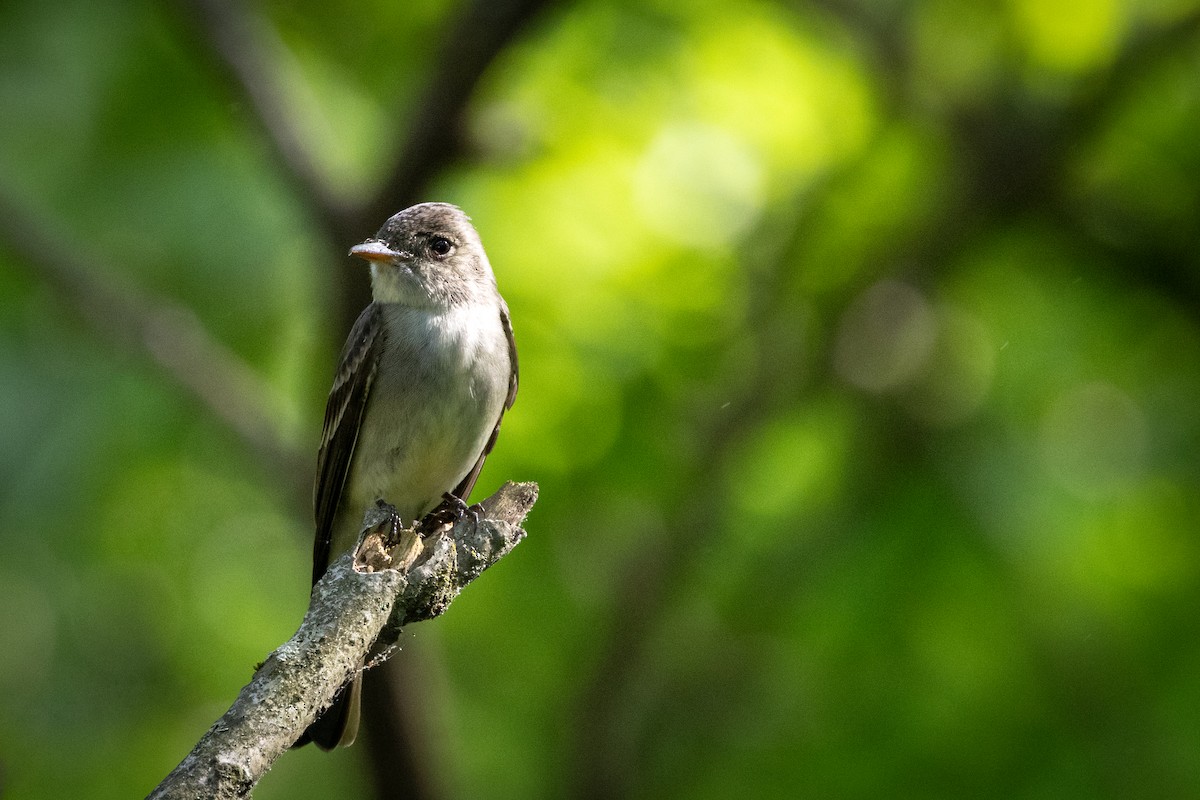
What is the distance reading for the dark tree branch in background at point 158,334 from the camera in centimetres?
702

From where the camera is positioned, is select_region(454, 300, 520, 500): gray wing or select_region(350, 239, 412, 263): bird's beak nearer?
select_region(350, 239, 412, 263): bird's beak

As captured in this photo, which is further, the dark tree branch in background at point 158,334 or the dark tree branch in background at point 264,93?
the dark tree branch in background at point 158,334

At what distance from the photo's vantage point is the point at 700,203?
25.2 ft

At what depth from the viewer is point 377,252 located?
4805 millimetres

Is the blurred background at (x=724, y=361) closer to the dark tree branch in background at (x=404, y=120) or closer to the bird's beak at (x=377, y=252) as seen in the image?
the dark tree branch in background at (x=404, y=120)

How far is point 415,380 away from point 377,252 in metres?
0.45

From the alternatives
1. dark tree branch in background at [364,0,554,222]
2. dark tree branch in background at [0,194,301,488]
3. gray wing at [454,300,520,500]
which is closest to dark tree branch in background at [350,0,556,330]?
dark tree branch in background at [364,0,554,222]

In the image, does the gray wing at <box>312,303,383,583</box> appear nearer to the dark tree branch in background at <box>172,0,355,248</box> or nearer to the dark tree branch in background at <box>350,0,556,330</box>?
the dark tree branch in background at <box>350,0,556,330</box>

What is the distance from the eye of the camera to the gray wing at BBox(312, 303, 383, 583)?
501 cm

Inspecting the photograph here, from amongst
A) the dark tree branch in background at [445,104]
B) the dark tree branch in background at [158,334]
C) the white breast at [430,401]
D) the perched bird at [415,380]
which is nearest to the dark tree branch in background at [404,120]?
the dark tree branch in background at [445,104]

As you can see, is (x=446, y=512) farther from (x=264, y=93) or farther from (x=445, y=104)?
(x=264, y=93)

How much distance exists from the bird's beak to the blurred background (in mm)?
1613

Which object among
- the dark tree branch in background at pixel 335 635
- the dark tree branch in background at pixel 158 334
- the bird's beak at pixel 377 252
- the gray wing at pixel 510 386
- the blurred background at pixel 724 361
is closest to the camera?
the dark tree branch in background at pixel 335 635

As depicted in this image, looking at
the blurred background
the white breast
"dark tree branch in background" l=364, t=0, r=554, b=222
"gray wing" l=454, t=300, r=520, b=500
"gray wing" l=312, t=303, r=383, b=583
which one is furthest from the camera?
the blurred background
